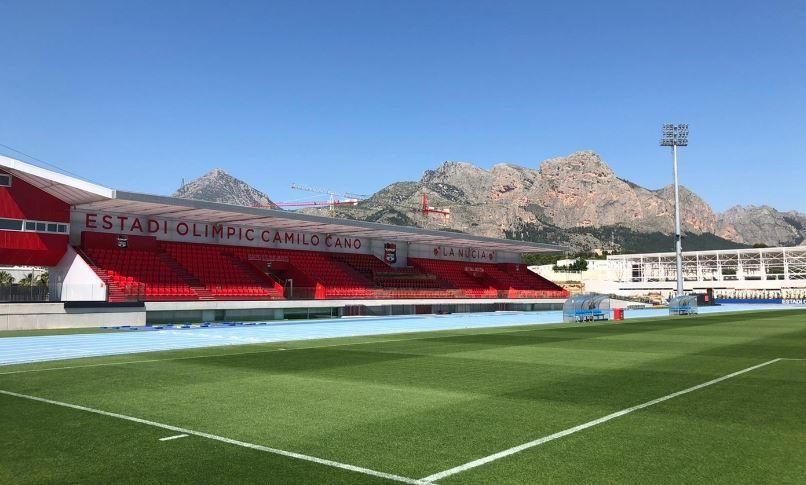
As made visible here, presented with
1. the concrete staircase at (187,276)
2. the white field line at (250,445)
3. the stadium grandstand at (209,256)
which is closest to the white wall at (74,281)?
the stadium grandstand at (209,256)

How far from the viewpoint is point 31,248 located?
32594 millimetres

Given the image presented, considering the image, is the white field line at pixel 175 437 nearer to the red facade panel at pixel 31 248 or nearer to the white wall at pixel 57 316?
the white wall at pixel 57 316

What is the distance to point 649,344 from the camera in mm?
20781

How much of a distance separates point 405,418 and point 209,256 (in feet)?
115

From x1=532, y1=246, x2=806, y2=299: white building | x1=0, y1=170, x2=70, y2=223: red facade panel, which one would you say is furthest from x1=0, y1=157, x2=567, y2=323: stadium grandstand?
x1=532, y1=246, x2=806, y2=299: white building

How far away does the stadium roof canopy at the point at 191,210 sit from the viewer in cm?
3058

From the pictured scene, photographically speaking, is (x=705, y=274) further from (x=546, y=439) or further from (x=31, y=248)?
(x=546, y=439)

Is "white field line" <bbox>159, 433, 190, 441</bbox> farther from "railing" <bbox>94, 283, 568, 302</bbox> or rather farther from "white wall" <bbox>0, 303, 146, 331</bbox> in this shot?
"railing" <bbox>94, 283, 568, 302</bbox>

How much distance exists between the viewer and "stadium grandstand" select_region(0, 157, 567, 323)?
31922 mm

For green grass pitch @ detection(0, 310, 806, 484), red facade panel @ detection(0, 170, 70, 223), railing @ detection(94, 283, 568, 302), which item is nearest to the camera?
green grass pitch @ detection(0, 310, 806, 484)

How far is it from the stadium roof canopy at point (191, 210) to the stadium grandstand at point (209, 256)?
0.08 meters

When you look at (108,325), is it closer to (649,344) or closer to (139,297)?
(139,297)

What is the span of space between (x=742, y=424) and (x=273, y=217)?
35.3m

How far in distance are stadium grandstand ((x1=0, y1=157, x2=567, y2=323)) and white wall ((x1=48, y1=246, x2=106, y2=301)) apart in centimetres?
6
